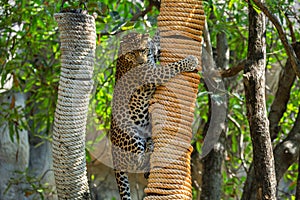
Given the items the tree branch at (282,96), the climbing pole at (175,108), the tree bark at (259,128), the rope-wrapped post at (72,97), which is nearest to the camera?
the climbing pole at (175,108)

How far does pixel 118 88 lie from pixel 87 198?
40 centimetres

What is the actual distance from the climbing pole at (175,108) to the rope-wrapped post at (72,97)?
0.25 metres

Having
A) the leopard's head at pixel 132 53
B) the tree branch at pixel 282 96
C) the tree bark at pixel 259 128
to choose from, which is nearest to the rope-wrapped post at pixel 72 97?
the leopard's head at pixel 132 53

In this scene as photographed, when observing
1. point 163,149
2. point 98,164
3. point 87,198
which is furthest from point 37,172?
point 163,149

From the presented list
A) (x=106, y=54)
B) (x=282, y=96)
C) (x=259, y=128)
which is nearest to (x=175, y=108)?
(x=259, y=128)

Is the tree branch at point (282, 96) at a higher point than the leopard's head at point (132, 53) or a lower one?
lower

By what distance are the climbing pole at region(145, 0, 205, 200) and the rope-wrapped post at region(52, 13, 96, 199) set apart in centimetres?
25

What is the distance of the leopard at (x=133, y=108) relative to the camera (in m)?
2.11

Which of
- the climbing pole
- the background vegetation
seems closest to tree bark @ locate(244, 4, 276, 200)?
the climbing pole

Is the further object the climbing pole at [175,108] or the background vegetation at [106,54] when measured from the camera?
the background vegetation at [106,54]

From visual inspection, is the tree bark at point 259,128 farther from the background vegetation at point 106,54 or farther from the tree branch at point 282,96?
the tree branch at point 282,96

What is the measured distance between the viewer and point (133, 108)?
6.95 feet

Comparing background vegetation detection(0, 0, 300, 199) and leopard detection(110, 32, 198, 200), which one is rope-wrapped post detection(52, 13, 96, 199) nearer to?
leopard detection(110, 32, 198, 200)

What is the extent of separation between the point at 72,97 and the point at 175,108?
1.15ft
